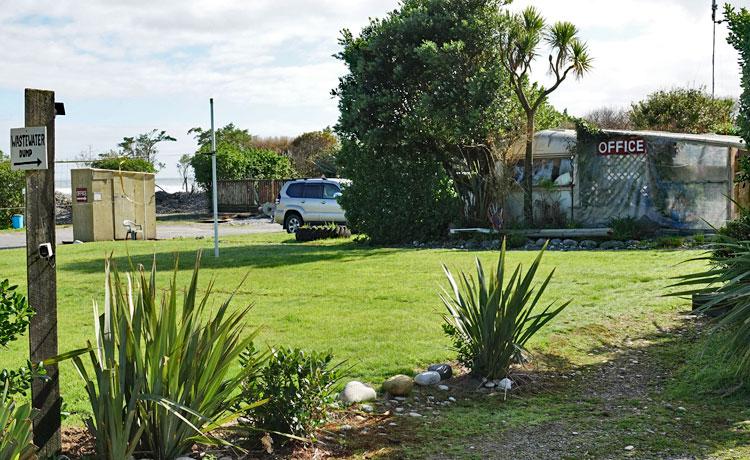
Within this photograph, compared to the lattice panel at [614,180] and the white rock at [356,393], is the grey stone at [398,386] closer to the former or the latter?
the white rock at [356,393]

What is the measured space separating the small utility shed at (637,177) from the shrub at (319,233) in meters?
4.72

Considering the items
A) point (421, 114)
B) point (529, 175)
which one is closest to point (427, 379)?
point (421, 114)

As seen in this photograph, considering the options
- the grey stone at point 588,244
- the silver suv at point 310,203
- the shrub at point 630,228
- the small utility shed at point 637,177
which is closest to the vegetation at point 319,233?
the silver suv at point 310,203

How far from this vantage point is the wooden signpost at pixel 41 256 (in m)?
4.02

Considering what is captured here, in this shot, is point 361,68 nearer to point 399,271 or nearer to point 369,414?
point 399,271

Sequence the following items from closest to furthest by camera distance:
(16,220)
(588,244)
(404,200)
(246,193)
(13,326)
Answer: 1. (13,326)
2. (588,244)
3. (404,200)
4. (16,220)
5. (246,193)

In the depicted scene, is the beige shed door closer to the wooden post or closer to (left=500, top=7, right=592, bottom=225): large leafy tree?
(left=500, top=7, right=592, bottom=225): large leafy tree

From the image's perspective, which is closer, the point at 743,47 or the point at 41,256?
the point at 41,256

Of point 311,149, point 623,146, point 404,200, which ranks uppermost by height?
point 311,149

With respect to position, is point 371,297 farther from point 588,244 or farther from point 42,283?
point 588,244

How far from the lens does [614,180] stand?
61.6ft

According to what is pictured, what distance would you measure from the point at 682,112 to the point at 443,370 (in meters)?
27.4

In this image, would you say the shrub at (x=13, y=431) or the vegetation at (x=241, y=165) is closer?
the shrub at (x=13, y=431)

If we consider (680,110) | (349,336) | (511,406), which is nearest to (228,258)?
(349,336)
